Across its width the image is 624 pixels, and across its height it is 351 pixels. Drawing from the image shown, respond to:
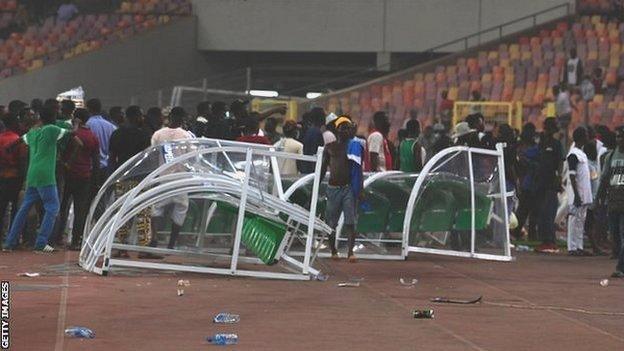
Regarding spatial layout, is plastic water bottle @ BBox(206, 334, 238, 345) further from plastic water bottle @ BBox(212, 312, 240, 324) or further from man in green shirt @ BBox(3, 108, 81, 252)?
man in green shirt @ BBox(3, 108, 81, 252)

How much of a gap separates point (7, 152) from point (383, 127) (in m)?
5.35

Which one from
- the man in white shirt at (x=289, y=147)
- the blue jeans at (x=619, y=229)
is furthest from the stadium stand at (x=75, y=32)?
the blue jeans at (x=619, y=229)

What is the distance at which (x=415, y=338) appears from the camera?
1244 cm

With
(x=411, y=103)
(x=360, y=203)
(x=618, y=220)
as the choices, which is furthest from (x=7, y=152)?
(x=411, y=103)

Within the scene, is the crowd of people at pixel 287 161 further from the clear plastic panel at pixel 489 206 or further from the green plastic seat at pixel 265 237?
the clear plastic panel at pixel 489 206

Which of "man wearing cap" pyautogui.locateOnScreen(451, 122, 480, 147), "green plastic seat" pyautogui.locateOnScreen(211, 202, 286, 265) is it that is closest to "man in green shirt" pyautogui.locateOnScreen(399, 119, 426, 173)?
"man wearing cap" pyautogui.locateOnScreen(451, 122, 480, 147)

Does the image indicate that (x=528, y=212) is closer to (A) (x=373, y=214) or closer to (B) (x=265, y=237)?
(A) (x=373, y=214)

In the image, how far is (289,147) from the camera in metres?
22.3

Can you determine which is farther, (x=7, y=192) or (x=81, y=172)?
(x=7, y=192)

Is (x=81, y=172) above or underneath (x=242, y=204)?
above

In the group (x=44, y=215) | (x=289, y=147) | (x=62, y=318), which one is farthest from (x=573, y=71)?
(x=62, y=318)

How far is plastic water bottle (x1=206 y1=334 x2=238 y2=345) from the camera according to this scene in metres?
11.8

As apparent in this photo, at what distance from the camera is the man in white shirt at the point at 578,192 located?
22.4 metres

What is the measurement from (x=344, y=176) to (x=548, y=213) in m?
4.76
